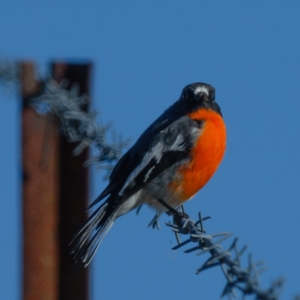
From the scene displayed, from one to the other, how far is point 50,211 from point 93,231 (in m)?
0.88

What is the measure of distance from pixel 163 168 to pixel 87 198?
1.40 meters

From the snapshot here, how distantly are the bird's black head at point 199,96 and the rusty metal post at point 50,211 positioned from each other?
1.75 metres

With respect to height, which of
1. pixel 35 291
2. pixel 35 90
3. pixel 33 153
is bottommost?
pixel 35 291

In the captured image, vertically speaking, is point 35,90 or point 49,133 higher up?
point 35,90

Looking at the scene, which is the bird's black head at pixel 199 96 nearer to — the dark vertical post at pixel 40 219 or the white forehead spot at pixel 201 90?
the white forehead spot at pixel 201 90

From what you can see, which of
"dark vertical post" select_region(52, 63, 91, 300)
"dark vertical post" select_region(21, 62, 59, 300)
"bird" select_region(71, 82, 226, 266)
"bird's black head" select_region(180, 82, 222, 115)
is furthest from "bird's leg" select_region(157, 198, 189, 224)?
"dark vertical post" select_region(21, 62, 59, 300)

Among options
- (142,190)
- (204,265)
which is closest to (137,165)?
(142,190)

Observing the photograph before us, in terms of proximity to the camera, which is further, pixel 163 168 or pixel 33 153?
pixel 163 168

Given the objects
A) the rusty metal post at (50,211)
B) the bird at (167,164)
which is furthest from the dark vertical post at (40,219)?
the bird at (167,164)

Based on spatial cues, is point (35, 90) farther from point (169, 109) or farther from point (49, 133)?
point (169, 109)

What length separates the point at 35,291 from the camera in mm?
3600

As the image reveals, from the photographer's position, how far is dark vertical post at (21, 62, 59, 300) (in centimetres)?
361

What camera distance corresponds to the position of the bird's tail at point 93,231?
12.8 feet

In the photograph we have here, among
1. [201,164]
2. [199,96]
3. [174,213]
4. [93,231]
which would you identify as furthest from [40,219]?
[199,96]
